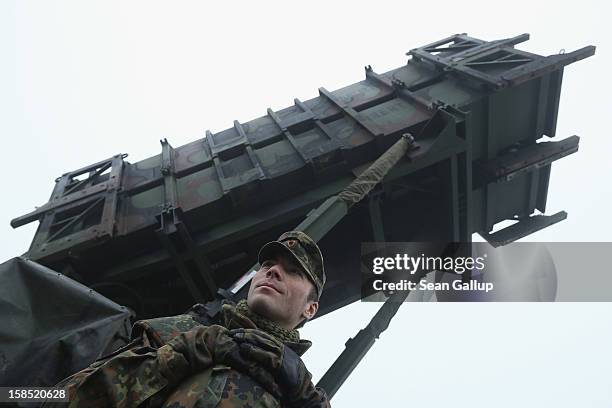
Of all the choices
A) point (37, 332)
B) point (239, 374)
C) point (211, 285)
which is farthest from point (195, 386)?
point (211, 285)

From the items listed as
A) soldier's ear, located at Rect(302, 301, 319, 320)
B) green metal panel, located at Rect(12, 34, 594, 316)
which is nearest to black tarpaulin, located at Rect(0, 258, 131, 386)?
soldier's ear, located at Rect(302, 301, 319, 320)

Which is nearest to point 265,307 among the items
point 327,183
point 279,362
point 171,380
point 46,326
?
point 279,362

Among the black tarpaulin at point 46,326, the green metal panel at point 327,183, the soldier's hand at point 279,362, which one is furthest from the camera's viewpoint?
the green metal panel at point 327,183

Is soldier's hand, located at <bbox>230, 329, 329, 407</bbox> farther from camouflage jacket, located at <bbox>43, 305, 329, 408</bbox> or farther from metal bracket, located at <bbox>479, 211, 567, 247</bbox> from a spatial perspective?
metal bracket, located at <bbox>479, 211, 567, 247</bbox>

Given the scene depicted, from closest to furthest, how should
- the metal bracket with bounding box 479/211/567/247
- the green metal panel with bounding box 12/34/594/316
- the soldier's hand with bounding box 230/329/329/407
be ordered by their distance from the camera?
the soldier's hand with bounding box 230/329/329/407
the green metal panel with bounding box 12/34/594/316
the metal bracket with bounding box 479/211/567/247

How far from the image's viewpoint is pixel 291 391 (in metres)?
2.22

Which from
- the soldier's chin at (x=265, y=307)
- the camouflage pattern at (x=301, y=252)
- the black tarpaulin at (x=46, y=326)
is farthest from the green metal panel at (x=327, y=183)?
the soldier's chin at (x=265, y=307)

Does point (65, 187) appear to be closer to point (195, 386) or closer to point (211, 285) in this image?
point (211, 285)

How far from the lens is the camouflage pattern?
2760 mm

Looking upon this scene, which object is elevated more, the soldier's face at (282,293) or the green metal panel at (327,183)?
the soldier's face at (282,293)

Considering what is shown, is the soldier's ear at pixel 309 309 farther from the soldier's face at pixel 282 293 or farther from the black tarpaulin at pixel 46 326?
the black tarpaulin at pixel 46 326

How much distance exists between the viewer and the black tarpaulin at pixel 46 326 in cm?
306

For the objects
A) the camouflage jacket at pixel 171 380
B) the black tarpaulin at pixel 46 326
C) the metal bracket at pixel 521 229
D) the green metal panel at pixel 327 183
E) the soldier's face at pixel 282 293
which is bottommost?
the metal bracket at pixel 521 229

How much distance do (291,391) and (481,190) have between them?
6.01 m
